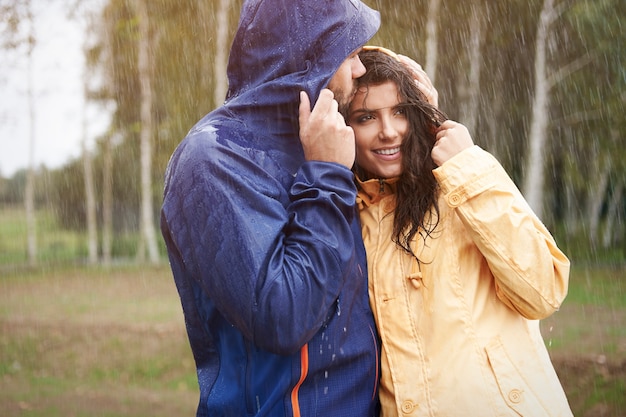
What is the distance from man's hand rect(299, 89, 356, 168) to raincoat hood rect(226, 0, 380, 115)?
11cm

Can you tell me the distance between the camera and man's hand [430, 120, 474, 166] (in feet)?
8.59

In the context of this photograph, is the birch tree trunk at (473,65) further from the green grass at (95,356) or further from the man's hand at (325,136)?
the man's hand at (325,136)

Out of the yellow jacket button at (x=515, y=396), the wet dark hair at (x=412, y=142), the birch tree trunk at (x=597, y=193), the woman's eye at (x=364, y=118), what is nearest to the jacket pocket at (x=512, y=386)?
the yellow jacket button at (x=515, y=396)

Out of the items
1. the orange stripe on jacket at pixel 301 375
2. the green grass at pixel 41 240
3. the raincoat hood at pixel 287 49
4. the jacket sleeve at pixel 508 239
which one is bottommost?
the green grass at pixel 41 240

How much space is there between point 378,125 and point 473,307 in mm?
897

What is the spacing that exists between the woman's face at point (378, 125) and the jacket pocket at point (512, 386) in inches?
34.1

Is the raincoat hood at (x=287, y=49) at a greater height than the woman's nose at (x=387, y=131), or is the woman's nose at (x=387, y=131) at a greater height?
the raincoat hood at (x=287, y=49)

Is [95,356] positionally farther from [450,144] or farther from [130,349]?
[450,144]

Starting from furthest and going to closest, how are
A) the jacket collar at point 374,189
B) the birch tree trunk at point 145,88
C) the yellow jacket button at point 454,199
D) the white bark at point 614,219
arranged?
the white bark at point 614,219 → the birch tree trunk at point 145,88 → the jacket collar at point 374,189 → the yellow jacket button at point 454,199

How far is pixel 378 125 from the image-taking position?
2867 mm

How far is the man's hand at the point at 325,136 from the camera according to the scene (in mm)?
2236

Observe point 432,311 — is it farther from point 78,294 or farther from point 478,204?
point 78,294

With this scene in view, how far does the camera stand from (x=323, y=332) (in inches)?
86.6

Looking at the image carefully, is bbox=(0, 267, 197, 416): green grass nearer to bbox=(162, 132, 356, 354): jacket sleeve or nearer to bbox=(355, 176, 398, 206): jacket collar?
bbox=(355, 176, 398, 206): jacket collar
